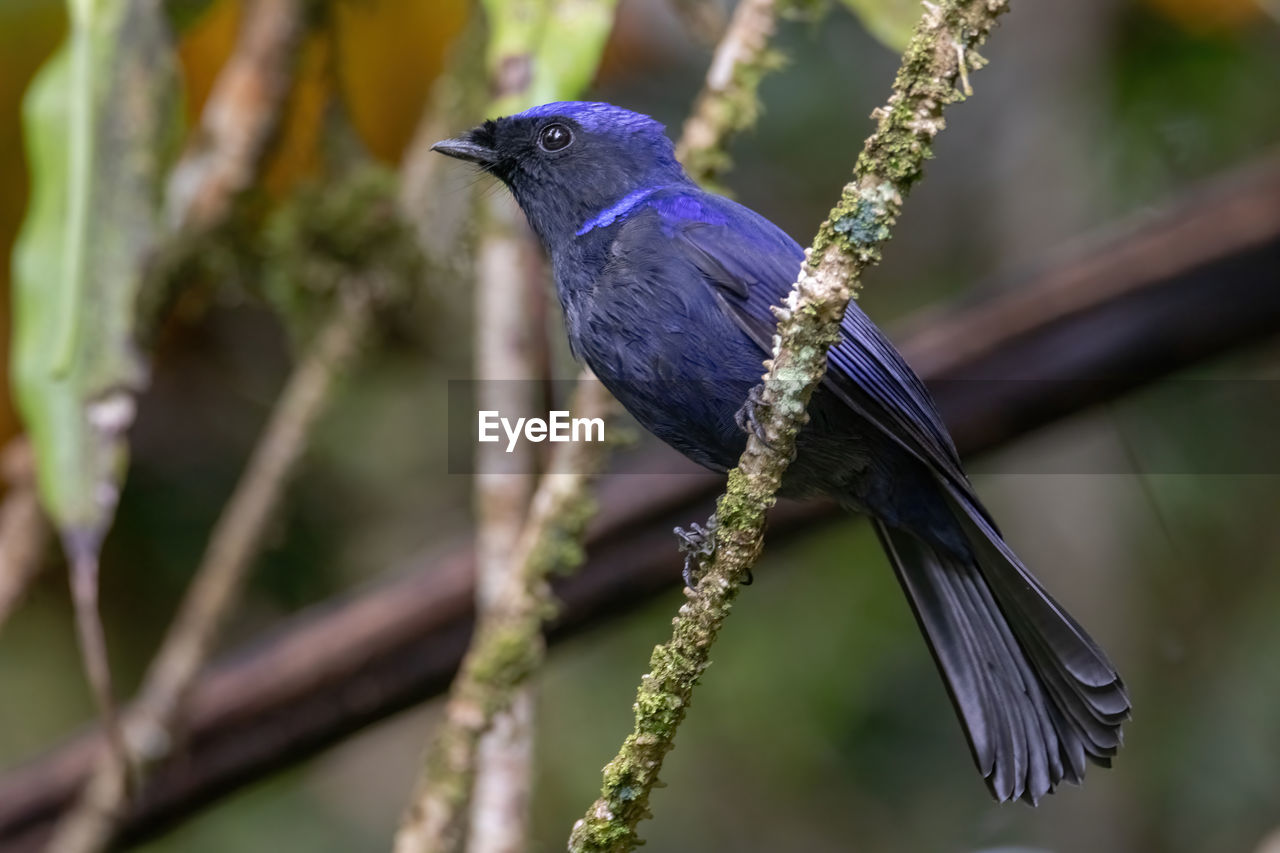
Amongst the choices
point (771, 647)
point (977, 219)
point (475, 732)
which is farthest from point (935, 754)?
point (475, 732)

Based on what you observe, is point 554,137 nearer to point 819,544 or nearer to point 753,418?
point 753,418

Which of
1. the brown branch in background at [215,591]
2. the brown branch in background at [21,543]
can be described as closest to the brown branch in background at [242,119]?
the brown branch in background at [215,591]

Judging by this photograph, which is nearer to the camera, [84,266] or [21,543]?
[84,266]

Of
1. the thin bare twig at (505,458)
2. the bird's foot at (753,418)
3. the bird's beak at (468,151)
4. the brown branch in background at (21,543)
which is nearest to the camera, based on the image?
the bird's foot at (753,418)

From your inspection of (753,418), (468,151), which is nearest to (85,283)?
(468,151)

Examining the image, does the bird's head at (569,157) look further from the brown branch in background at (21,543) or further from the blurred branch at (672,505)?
the brown branch in background at (21,543)

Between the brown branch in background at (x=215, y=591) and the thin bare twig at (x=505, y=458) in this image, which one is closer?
the thin bare twig at (x=505, y=458)
